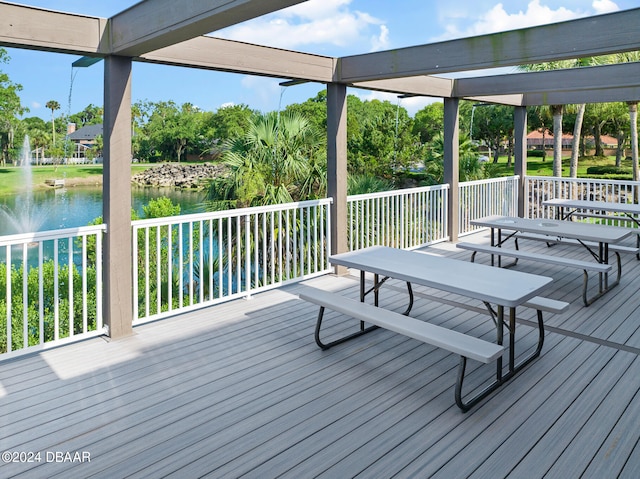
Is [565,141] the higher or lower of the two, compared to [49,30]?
higher

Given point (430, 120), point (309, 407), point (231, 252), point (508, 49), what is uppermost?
point (430, 120)

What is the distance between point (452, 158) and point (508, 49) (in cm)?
297

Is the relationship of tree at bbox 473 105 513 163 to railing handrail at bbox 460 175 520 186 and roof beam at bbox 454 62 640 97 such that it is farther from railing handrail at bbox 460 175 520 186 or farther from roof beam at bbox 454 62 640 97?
roof beam at bbox 454 62 640 97

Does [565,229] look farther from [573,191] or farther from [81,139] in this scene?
[81,139]

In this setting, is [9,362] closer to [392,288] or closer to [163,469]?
[163,469]

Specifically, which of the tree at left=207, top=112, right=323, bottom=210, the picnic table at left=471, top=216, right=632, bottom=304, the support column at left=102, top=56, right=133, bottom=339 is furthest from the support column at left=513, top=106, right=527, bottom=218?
the support column at left=102, top=56, right=133, bottom=339

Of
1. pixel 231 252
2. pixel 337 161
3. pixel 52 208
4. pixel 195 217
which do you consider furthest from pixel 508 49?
pixel 52 208

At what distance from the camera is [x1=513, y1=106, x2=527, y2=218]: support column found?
8.94 m

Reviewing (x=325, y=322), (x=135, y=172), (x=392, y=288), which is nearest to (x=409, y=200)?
(x=392, y=288)

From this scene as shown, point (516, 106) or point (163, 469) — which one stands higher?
point (516, 106)

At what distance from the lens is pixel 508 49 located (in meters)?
4.52

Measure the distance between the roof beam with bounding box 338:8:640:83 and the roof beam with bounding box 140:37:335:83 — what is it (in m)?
0.41

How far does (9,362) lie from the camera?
11.1ft

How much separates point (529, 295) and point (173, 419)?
2.15m
